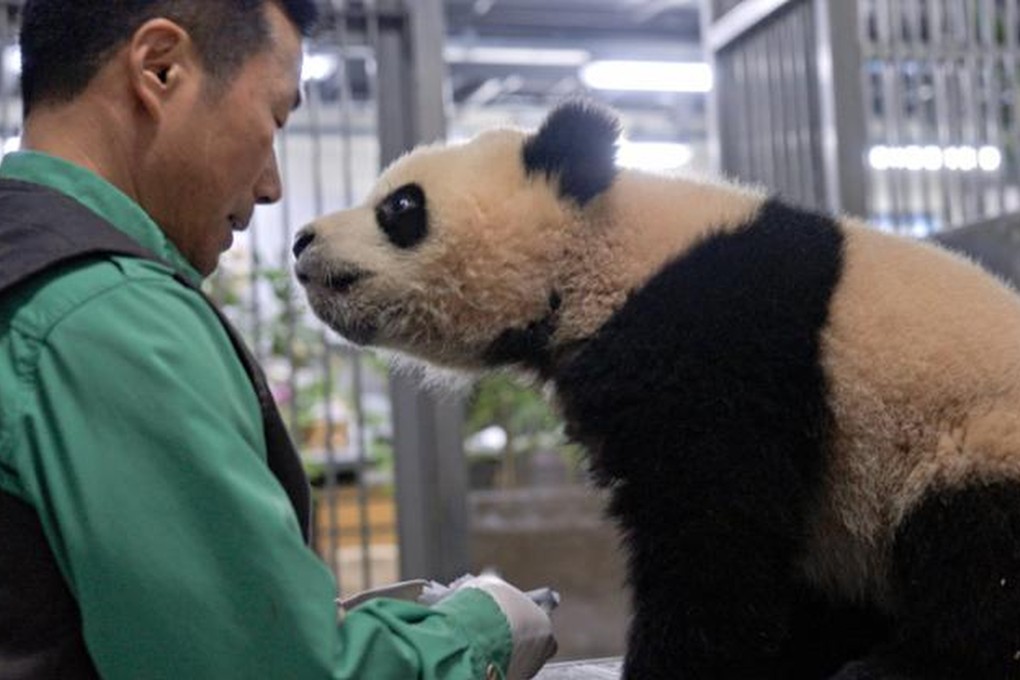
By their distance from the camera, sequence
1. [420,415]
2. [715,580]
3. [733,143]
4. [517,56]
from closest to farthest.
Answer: [715,580] → [420,415] → [733,143] → [517,56]

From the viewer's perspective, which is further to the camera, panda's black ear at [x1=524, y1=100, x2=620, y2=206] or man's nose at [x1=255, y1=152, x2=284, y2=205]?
panda's black ear at [x1=524, y1=100, x2=620, y2=206]

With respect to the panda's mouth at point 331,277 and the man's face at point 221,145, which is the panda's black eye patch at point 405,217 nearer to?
the panda's mouth at point 331,277

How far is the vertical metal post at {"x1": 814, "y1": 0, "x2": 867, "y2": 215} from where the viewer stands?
2.56m

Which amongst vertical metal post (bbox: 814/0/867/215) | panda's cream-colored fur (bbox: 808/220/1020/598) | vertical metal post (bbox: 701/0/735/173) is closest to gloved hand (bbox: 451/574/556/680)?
panda's cream-colored fur (bbox: 808/220/1020/598)

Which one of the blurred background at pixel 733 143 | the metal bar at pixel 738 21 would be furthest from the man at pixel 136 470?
the metal bar at pixel 738 21

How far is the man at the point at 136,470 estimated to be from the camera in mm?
845

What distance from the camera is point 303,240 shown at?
4.64 feet

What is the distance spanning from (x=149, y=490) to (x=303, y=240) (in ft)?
1.98

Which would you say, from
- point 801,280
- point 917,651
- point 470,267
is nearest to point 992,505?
point 917,651

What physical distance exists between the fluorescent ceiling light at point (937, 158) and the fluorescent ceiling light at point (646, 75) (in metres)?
4.35

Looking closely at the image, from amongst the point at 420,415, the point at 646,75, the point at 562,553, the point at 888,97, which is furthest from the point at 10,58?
the point at 646,75

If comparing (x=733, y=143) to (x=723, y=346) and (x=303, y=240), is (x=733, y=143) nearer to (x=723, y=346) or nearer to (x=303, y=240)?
(x=303, y=240)

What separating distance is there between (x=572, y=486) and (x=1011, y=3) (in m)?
2.14

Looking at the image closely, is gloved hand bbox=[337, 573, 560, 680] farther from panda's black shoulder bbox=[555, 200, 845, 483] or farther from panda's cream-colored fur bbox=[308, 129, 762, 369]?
panda's cream-colored fur bbox=[308, 129, 762, 369]
